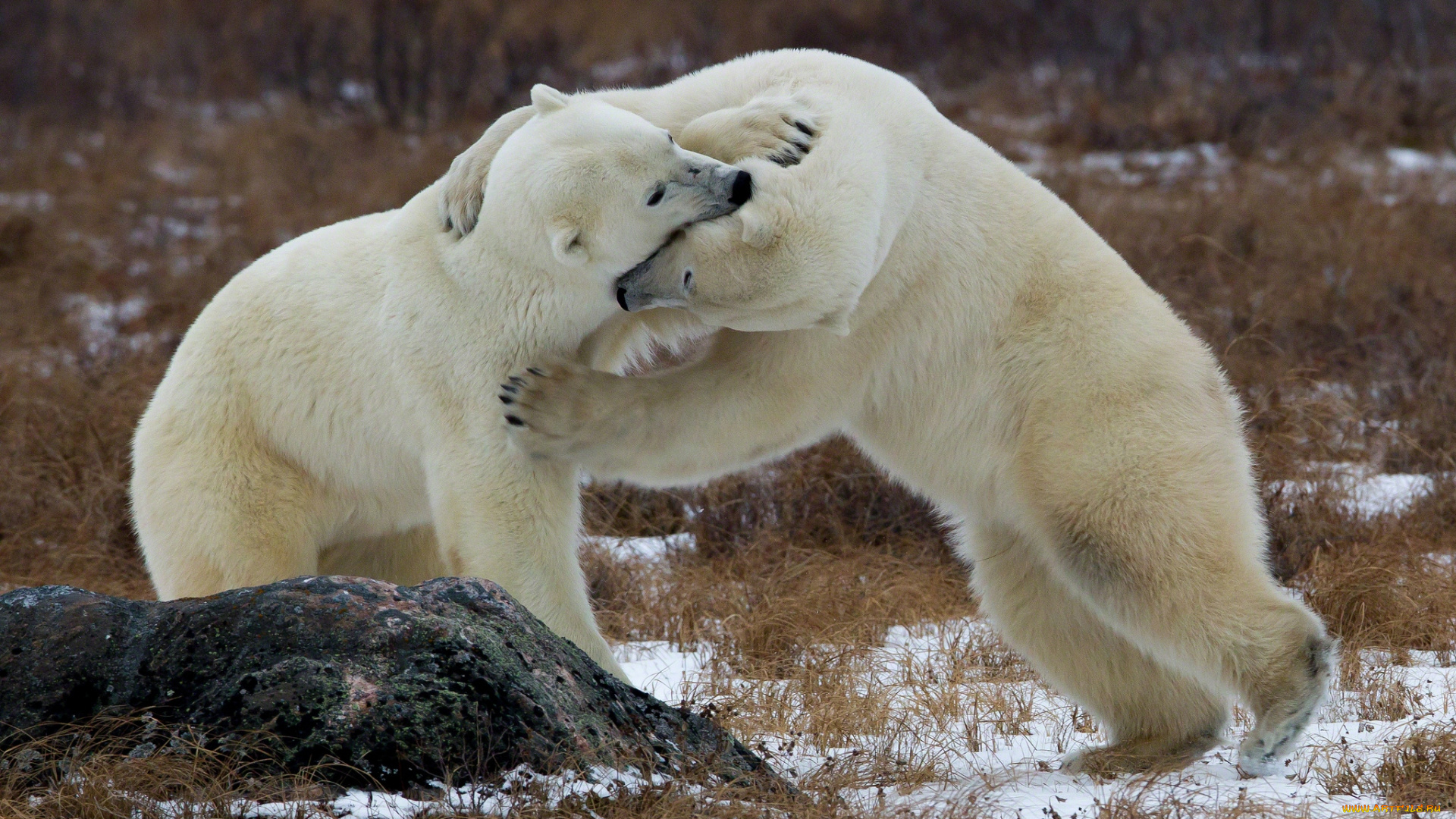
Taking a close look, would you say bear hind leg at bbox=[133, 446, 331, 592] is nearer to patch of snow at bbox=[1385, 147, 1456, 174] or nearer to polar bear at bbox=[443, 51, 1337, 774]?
polar bear at bbox=[443, 51, 1337, 774]

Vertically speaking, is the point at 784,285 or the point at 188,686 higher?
the point at 784,285

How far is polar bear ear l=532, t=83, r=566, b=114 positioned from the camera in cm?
283

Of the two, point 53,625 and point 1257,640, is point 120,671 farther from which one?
point 1257,640

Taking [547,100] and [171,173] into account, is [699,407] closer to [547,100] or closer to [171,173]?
[547,100]

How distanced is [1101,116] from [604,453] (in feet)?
30.8

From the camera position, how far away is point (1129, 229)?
7461 millimetres

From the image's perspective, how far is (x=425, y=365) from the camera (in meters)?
2.87

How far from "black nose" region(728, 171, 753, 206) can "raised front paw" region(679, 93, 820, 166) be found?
0.11 meters

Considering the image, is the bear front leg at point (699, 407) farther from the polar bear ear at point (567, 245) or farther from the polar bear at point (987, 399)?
the polar bear ear at point (567, 245)

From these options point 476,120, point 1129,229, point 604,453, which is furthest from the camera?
point 476,120

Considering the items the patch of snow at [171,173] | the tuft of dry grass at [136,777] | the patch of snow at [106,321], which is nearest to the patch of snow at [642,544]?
the tuft of dry grass at [136,777]

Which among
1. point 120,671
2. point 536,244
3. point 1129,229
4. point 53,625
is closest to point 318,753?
point 120,671

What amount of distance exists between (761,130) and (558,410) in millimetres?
712

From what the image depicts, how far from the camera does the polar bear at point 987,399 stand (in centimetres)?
270
